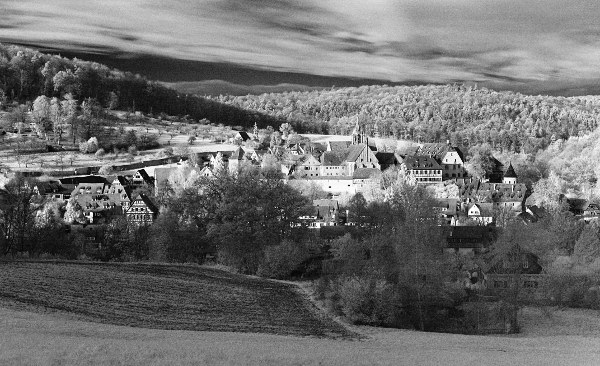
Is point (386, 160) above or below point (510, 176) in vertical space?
above

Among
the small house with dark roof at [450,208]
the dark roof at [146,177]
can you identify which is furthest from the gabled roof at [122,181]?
the small house with dark roof at [450,208]

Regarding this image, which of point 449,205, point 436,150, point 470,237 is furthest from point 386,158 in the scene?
point 470,237

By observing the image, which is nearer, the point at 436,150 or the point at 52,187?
the point at 52,187

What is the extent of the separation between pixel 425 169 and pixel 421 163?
1.43 m

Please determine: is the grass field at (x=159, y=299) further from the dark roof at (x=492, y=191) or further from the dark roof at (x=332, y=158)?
the dark roof at (x=332, y=158)

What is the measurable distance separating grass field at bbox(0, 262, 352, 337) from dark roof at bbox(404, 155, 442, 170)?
73.4 metres

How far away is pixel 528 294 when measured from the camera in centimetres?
4516

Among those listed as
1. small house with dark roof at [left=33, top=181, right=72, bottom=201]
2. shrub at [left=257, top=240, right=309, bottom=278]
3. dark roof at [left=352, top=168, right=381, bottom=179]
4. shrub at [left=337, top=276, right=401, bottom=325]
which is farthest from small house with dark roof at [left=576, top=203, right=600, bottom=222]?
small house with dark roof at [left=33, top=181, right=72, bottom=201]

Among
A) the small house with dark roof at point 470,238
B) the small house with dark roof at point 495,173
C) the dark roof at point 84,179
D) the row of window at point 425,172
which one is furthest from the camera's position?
the small house with dark roof at point 495,173

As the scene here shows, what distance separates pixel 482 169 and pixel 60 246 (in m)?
77.9

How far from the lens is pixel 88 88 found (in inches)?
6850

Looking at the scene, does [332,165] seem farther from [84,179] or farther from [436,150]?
[84,179]

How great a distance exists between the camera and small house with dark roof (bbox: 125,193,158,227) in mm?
75312

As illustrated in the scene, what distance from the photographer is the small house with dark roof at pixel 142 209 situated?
75.3 meters
